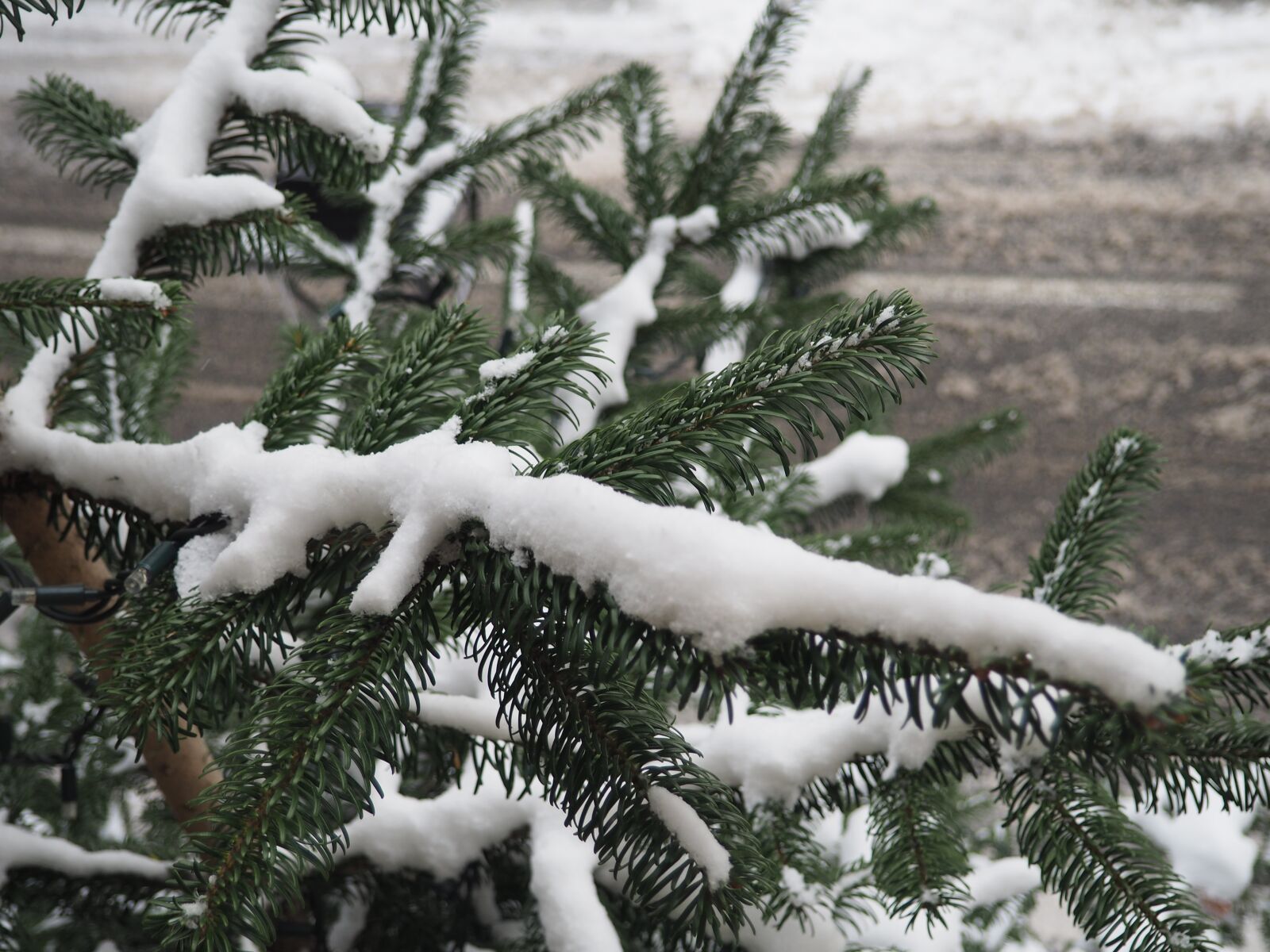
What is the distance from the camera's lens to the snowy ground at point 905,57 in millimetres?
3662

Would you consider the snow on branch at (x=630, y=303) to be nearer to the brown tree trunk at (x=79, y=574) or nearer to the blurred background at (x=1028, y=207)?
the brown tree trunk at (x=79, y=574)

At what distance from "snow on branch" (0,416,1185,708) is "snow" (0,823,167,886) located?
338 mm

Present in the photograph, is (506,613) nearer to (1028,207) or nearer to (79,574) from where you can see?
(79,574)

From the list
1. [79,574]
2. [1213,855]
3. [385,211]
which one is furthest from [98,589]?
[1213,855]

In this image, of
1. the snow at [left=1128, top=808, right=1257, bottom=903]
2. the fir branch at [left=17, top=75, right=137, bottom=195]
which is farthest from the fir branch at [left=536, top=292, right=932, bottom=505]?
the snow at [left=1128, top=808, right=1257, bottom=903]

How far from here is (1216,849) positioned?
1435 mm

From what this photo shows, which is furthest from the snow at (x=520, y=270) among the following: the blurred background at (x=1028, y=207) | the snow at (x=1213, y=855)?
the blurred background at (x=1028, y=207)

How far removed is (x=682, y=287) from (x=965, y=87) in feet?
10.5

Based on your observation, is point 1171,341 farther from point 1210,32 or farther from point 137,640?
point 137,640

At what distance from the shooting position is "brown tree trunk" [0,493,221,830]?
535 mm

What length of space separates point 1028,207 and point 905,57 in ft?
3.21

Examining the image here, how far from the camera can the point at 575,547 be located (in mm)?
334

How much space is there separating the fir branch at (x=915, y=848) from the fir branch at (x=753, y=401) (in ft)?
0.86

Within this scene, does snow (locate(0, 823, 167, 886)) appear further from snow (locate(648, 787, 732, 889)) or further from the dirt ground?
the dirt ground
